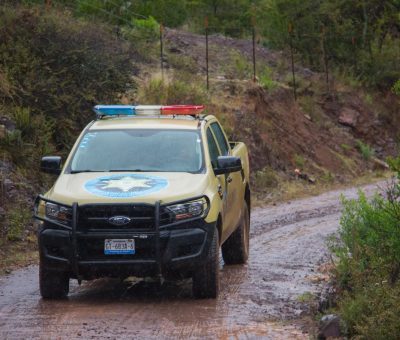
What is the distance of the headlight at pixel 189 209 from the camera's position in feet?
35.2

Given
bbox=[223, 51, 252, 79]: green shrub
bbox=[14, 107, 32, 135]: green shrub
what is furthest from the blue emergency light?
bbox=[223, 51, 252, 79]: green shrub

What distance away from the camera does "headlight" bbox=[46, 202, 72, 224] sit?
1077 centimetres

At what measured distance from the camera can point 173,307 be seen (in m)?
10.7

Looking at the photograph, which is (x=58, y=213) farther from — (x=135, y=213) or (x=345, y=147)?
(x=345, y=147)

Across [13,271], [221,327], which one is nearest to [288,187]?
[13,271]

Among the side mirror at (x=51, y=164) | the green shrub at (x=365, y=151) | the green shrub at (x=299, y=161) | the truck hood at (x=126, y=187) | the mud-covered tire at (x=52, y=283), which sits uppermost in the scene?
the side mirror at (x=51, y=164)

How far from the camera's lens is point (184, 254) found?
35.2 ft

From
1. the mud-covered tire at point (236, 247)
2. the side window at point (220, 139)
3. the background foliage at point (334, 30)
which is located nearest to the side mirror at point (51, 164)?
the side window at point (220, 139)

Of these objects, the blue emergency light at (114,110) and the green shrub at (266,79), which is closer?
the blue emergency light at (114,110)

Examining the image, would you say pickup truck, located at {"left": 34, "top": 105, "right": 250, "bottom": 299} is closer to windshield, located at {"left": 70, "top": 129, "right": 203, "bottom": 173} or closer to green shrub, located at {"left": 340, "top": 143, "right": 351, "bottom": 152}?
windshield, located at {"left": 70, "top": 129, "right": 203, "bottom": 173}

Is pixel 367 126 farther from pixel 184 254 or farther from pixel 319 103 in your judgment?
pixel 184 254

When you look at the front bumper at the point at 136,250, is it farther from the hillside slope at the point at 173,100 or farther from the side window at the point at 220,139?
the hillside slope at the point at 173,100

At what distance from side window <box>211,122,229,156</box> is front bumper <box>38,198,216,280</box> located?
8.76 ft

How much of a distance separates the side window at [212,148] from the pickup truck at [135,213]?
60mm
